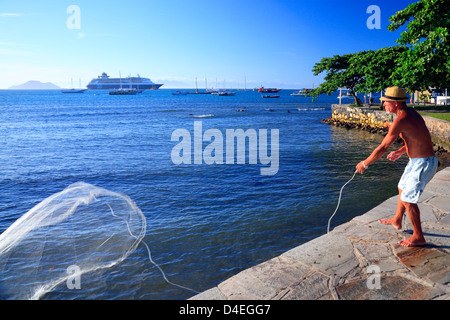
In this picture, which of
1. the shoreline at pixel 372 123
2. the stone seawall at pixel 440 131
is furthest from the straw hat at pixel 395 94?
the stone seawall at pixel 440 131

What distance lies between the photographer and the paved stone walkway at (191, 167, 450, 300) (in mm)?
4008

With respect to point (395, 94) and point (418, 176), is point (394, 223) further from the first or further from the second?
point (395, 94)

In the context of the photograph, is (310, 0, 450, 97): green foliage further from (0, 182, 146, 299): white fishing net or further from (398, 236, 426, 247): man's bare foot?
(0, 182, 146, 299): white fishing net

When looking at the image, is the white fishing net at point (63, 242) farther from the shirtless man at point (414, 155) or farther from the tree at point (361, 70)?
the tree at point (361, 70)

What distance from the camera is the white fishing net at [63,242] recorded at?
6.40m

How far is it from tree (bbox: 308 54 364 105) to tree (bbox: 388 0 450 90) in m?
27.5

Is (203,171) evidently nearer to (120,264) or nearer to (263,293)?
(120,264)

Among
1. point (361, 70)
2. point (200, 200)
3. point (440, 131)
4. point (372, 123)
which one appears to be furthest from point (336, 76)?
point (200, 200)

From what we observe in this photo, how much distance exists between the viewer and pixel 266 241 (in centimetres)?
789

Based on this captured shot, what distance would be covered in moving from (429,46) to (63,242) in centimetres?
1944

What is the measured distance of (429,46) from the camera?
685 inches
